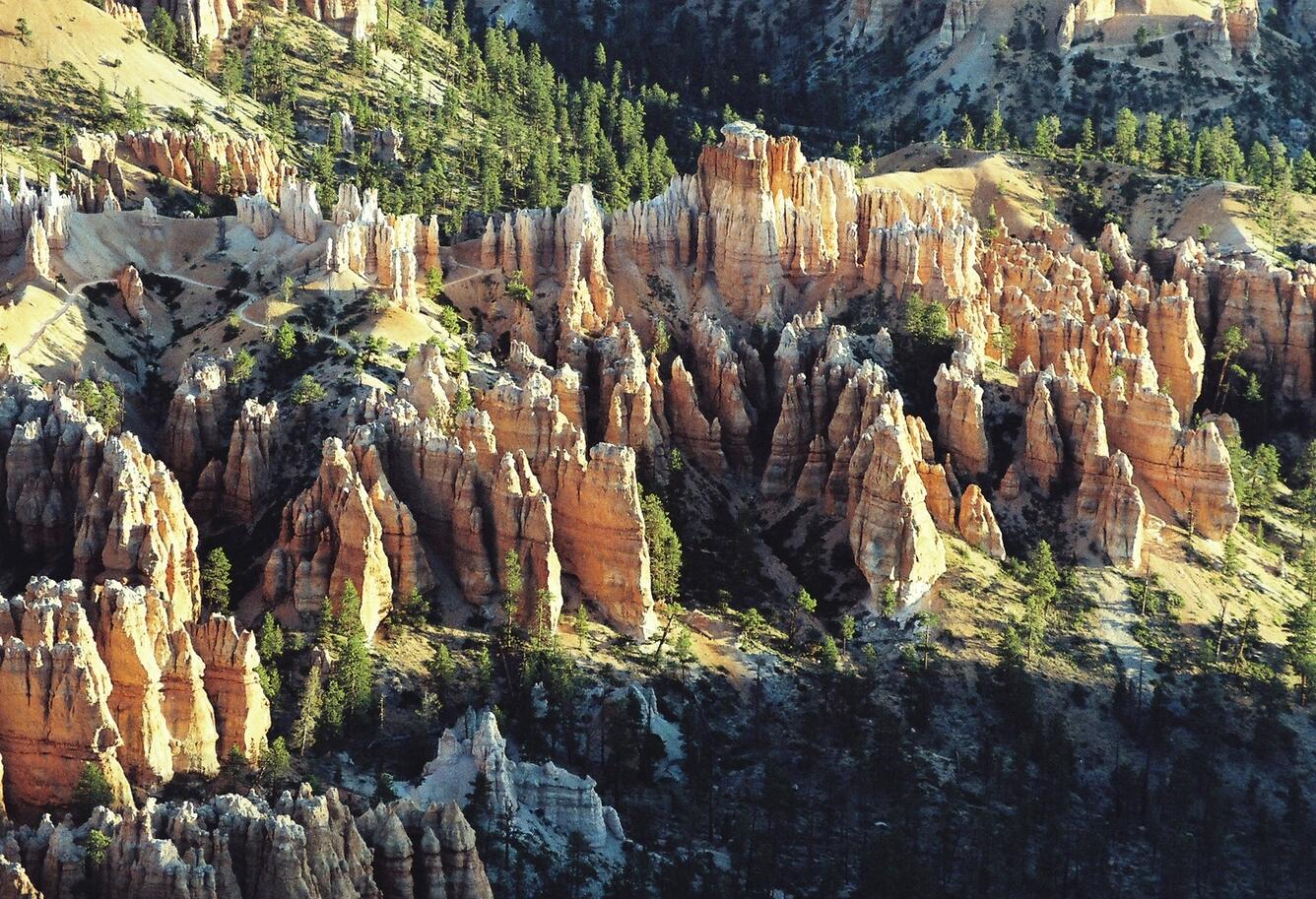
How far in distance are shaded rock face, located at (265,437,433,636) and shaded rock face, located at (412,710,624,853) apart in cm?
1276

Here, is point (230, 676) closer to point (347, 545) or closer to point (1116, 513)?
point (347, 545)

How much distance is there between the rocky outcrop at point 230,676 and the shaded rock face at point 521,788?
838 centimetres

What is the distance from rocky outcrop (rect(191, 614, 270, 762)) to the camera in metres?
124

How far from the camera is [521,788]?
12512 cm

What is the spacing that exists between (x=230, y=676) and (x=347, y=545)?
1459cm

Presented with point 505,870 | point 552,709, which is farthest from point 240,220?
point 505,870

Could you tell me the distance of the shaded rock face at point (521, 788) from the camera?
124 m

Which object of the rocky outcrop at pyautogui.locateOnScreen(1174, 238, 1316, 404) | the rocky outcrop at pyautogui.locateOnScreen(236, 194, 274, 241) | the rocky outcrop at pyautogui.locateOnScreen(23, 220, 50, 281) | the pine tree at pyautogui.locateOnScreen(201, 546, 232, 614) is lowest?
the pine tree at pyautogui.locateOnScreen(201, 546, 232, 614)

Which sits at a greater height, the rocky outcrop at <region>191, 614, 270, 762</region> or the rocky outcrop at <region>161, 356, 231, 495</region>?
the rocky outcrop at <region>161, 356, 231, 495</region>

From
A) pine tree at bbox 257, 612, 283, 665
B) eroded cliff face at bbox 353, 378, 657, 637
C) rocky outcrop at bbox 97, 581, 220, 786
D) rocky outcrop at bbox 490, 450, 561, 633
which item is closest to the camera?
rocky outcrop at bbox 97, 581, 220, 786

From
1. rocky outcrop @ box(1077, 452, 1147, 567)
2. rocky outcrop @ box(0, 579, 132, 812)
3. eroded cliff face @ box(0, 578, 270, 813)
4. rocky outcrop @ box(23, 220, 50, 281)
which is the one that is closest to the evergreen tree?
rocky outcrop @ box(1077, 452, 1147, 567)

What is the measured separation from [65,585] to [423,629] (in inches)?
910

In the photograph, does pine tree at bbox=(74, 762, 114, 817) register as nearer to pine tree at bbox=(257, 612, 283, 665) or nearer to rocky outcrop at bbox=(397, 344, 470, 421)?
pine tree at bbox=(257, 612, 283, 665)

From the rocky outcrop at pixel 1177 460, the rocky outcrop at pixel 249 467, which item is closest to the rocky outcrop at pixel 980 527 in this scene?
the rocky outcrop at pixel 1177 460
